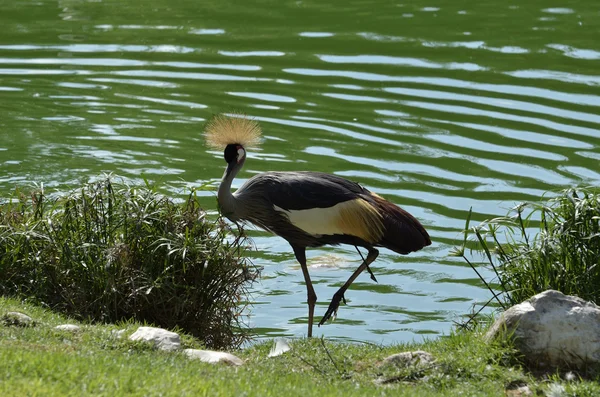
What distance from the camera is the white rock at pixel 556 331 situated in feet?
24.5

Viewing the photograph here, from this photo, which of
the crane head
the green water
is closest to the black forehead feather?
the crane head

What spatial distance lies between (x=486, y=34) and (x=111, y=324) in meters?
12.8

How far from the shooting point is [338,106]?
16438 mm

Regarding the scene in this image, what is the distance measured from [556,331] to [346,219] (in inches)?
Answer: 92.8

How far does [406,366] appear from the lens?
7438 mm

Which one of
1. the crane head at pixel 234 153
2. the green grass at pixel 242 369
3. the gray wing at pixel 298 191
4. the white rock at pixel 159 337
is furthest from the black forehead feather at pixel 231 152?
the white rock at pixel 159 337

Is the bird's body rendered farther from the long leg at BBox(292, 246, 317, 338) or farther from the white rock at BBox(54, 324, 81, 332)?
the white rock at BBox(54, 324, 81, 332)

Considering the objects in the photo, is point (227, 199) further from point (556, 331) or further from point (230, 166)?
point (556, 331)

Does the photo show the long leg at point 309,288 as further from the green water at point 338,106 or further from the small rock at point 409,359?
the small rock at point 409,359

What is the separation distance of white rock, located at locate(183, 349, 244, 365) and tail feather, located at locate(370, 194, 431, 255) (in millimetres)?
2170

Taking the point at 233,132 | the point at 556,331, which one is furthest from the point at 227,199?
the point at 556,331

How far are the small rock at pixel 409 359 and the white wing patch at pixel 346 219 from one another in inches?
74.7

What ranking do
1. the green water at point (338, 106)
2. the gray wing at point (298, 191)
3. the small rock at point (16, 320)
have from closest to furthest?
the small rock at point (16, 320), the gray wing at point (298, 191), the green water at point (338, 106)

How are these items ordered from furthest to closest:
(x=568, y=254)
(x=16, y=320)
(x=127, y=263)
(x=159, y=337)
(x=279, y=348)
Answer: (x=127, y=263), (x=568, y=254), (x=279, y=348), (x=16, y=320), (x=159, y=337)
